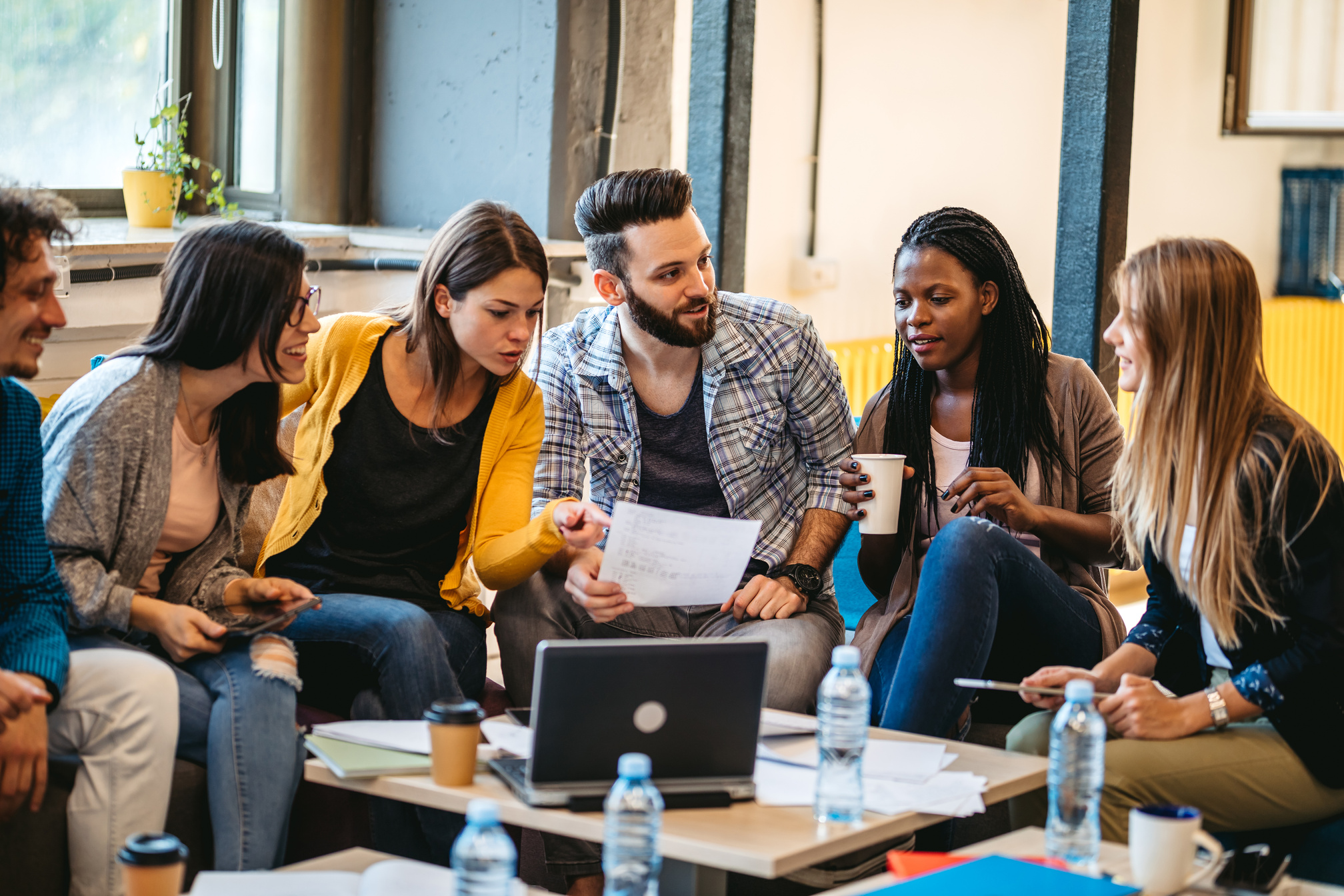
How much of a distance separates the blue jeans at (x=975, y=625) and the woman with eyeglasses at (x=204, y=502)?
94 centimetres

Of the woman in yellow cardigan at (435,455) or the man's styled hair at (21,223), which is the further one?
the woman in yellow cardigan at (435,455)

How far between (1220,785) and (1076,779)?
39 cm

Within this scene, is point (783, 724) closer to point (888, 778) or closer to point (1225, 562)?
point (888, 778)

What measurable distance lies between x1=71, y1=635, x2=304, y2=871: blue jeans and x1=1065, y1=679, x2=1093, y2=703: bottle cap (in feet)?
3.58

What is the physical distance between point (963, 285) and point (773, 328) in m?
0.38

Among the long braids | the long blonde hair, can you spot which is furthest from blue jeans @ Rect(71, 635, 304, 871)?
the long blonde hair

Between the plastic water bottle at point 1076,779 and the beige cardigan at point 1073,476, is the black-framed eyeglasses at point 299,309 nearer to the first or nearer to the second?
the beige cardigan at point 1073,476

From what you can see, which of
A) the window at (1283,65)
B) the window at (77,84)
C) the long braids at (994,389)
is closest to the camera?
the long braids at (994,389)

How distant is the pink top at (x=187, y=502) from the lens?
7.07 feet

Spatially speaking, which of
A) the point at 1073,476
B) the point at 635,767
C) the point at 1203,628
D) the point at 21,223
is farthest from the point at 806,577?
the point at 21,223

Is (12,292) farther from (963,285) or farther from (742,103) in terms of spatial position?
(742,103)

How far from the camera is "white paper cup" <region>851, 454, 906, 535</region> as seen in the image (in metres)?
2.28

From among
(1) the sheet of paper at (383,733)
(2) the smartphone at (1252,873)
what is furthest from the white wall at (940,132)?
(2) the smartphone at (1252,873)

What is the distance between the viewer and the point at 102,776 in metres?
1.84
